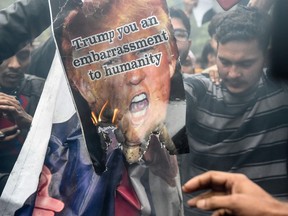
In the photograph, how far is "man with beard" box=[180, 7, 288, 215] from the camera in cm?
175

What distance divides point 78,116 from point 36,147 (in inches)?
7.6

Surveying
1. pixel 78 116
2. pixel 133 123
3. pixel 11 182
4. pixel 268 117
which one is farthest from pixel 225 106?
pixel 11 182

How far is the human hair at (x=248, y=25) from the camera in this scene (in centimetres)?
175

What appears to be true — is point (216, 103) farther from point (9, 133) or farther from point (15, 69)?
point (15, 69)

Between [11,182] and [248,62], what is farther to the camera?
[11,182]

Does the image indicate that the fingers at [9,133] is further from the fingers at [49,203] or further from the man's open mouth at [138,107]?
the man's open mouth at [138,107]

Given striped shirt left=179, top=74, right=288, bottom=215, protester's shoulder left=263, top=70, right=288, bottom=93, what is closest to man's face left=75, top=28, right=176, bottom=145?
striped shirt left=179, top=74, right=288, bottom=215

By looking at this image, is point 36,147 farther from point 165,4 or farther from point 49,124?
point 165,4

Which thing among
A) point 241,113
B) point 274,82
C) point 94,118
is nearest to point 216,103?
point 241,113

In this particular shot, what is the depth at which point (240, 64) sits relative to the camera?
1.81m

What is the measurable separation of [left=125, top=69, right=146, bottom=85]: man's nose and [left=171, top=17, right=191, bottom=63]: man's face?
165mm

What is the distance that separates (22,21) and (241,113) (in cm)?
87

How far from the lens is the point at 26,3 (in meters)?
1.97

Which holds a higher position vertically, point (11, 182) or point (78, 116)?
point (78, 116)
